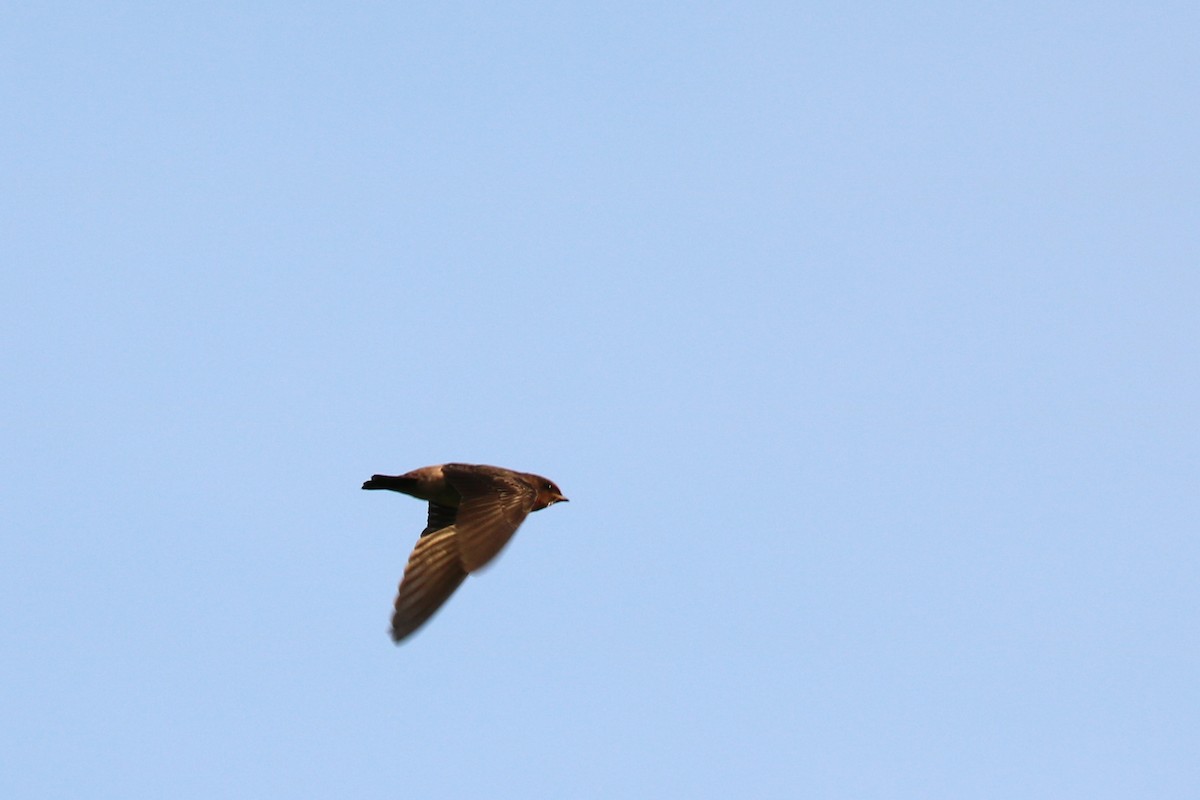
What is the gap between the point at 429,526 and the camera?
14.9 metres

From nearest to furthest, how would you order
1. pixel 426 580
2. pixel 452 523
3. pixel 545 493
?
1. pixel 426 580
2. pixel 452 523
3. pixel 545 493

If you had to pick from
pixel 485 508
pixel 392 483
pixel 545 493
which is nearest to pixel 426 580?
pixel 485 508

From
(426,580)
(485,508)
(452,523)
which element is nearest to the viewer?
(426,580)

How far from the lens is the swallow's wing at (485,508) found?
13.8 meters

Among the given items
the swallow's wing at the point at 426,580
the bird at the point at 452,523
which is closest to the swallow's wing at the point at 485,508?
the bird at the point at 452,523

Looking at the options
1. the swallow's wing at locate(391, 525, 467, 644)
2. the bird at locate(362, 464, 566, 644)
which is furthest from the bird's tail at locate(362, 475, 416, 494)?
the swallow's wing at locate(391, 525, 467, 644)

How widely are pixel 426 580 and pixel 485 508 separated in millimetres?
1364

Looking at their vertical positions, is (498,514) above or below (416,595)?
above

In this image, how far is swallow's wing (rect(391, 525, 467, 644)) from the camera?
12938mm

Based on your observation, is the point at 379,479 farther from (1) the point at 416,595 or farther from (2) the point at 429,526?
(1) the point at 416,595

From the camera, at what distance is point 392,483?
15234 mm

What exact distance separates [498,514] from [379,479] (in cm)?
135

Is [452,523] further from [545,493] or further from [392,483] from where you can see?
[545,493]

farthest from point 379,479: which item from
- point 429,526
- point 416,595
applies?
point 416,595
